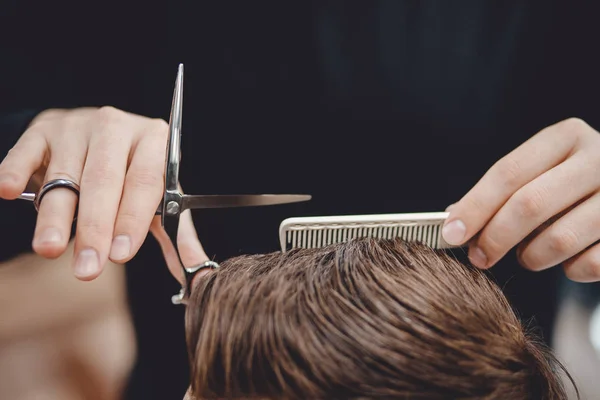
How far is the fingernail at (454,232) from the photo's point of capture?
3.73 feet

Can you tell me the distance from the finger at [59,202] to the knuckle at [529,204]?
1.02 meters

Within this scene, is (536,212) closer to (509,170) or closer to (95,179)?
(509,170)

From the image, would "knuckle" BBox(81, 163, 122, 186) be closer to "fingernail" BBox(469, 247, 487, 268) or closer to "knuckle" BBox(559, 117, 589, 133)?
"fingernail" BBox(469, 247, 487, 268)

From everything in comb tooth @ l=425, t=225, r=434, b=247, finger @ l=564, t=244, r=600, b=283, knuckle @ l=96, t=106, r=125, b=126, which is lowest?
finger @ l=564, t=244, r=600, b=283

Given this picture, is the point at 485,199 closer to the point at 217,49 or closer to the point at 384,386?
the point at 384,386

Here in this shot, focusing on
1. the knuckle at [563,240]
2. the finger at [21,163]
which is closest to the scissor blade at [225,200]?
the finger at [21,163]

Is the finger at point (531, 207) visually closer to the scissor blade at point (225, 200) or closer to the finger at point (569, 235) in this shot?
the finger at point (569, 235)

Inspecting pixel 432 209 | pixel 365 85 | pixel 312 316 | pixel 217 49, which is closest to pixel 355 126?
pixel 365 85

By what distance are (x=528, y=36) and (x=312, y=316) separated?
1.52 metres

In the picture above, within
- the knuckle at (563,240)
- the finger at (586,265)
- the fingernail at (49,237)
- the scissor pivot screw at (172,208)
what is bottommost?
the finger at (586,265)

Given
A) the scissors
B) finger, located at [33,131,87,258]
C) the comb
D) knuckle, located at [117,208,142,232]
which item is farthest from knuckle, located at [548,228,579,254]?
finger, located at [33,131,87,258]

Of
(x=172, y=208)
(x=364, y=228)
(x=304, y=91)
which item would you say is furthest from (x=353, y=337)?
(x=304, y=91)

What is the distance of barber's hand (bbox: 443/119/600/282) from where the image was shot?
114cm

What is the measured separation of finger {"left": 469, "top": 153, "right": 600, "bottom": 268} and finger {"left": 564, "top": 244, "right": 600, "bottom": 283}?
0.50ft
